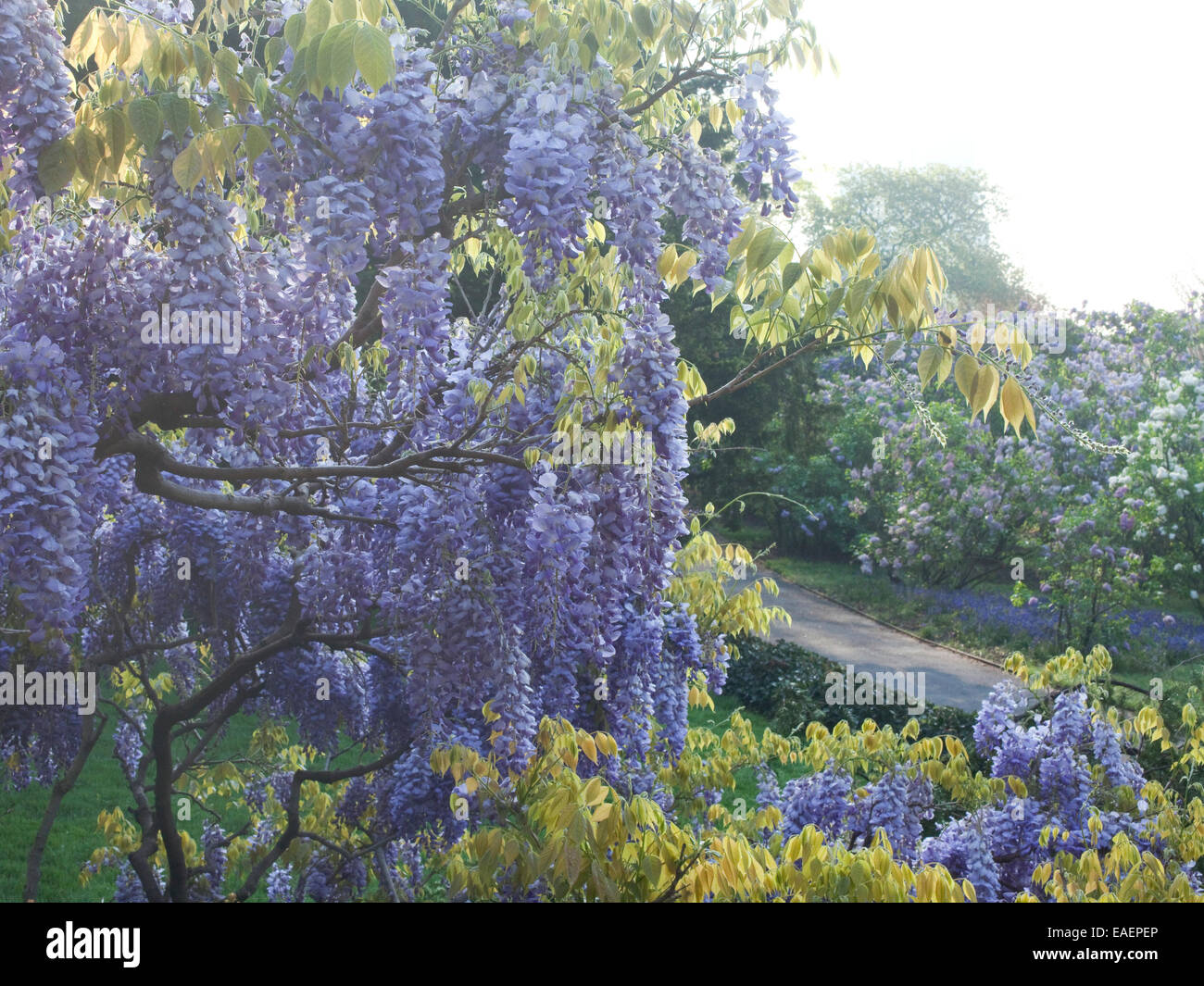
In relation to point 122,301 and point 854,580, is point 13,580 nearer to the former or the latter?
point 122,301

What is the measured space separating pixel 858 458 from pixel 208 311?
48.1 feet

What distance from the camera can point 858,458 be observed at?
642 inches

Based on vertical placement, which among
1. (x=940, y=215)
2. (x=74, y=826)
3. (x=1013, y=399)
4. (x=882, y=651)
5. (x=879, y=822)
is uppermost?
(x=940, y=215)

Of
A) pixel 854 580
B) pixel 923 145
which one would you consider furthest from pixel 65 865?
pixel 923 145

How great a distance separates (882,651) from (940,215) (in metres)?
29.4

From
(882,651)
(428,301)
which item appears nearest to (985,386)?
(428,301)

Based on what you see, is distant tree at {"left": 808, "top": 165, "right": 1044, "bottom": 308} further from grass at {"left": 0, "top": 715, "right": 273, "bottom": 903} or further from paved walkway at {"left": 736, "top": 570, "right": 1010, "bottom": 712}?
grass at {"left": 0, "top": 715, "right": 273, "bottom": 903}

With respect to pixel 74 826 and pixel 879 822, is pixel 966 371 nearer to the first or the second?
pixel 879 822

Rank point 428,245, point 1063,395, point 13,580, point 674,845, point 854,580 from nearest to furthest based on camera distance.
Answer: point 674,845
point 13,580
point 428,245
point 1063,395
point 854,580

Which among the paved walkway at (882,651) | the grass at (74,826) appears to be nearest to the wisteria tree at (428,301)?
the grass at (74,826)

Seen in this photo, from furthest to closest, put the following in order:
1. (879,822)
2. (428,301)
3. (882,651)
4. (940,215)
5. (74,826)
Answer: (940,215), (882,651), (74,826), (879,822), (428,301)

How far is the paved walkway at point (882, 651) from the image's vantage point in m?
10.5

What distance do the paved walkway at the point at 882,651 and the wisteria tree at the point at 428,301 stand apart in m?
7.20

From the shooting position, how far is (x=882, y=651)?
12.1 metres
